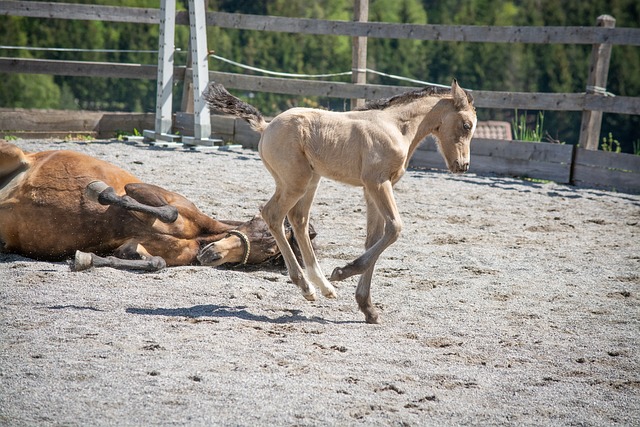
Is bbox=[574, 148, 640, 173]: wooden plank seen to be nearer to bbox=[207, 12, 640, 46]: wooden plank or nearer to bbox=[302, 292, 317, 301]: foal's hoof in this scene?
bbox=[207, 12, 640, 46]: wooden plank

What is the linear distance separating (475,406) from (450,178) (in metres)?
7.24

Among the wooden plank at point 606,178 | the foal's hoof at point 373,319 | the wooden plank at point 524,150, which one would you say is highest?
the foal's hoof at point 373,319

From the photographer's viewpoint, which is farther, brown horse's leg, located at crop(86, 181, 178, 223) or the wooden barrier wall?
the wooden barrier wall

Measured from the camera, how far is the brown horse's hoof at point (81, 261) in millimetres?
5246

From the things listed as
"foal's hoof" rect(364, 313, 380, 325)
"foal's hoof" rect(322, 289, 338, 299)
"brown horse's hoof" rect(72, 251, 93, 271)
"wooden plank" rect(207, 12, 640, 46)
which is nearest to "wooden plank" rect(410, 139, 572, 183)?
"wooden plank" rect(207, 12, 640, 46)

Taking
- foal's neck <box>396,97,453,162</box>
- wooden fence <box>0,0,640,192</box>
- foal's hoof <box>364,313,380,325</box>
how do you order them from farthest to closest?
wooden fence <box>0,0,640,192</box>
foal's neck <box>396,97,453,162</box>
foal's hoof <box>364,313,380,325</box>

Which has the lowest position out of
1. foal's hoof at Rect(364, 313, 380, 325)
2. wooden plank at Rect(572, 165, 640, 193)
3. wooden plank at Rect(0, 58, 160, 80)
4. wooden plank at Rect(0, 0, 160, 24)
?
wooden plank at Rect(572, 165, 640, 193)

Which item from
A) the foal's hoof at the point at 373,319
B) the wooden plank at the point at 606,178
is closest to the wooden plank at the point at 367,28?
the wooden plank at the point at 606,178

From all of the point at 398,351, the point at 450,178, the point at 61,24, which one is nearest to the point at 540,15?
the point at 450,178

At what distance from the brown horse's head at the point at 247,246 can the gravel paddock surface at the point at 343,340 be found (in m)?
0.14

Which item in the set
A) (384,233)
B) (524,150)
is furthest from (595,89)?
(384,233)

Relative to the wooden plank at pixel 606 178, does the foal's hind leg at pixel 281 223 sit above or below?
above

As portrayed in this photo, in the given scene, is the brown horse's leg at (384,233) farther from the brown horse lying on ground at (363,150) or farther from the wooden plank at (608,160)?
the wooden plank at (608,160)

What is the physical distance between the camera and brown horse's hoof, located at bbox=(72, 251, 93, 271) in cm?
525
